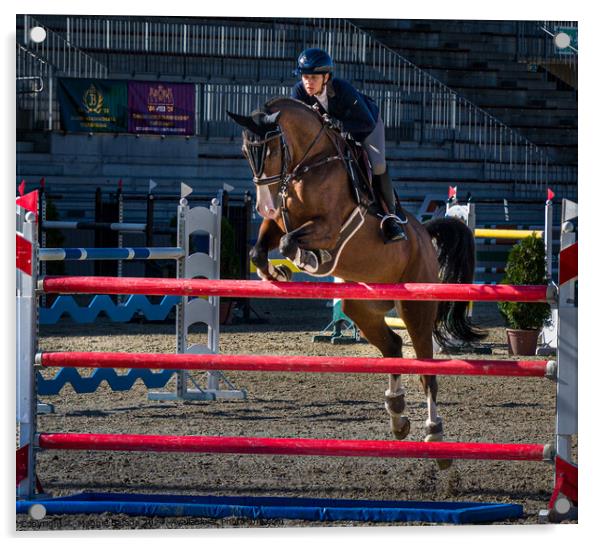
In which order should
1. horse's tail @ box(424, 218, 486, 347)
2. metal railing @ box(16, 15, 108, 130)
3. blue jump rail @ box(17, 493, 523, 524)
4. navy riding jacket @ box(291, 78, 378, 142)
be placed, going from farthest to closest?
metal railing @ box(16, 15, 108, 130) → horse's tail @ box(424, 218, 486, 347) → navy riding jacket @ box(291, 78, 378, 142) → blue jump rail @ box(17, 493, 523, 524)

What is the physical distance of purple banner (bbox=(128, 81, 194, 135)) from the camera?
1289 cm

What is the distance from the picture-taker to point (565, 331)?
Result: 3.84 meters

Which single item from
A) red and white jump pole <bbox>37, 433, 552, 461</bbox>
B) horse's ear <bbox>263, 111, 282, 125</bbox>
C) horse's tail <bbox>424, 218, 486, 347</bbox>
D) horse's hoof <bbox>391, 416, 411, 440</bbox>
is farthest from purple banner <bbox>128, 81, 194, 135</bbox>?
red and white jump pole <bbox>37, 433, 552, 461</bbox>

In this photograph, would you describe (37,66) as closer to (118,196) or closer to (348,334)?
(118,196)

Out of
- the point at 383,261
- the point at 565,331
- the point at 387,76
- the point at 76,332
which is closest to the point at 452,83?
the point at 387,76

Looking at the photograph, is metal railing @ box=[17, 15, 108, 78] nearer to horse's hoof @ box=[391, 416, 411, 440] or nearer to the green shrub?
the green shrub

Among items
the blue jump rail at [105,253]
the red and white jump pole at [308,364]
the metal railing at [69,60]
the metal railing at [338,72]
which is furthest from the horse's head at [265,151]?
the metal railing at [69,60]

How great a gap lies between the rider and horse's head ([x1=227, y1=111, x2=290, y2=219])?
36cm

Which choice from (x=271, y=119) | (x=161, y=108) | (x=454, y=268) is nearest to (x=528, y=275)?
(x=454, y=268)

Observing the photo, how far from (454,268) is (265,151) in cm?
185

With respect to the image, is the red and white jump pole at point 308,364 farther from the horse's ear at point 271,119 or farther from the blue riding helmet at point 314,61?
the blue riding helmet at point 314,61

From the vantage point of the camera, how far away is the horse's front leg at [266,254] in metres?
4.48

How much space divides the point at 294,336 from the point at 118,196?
3.35 m

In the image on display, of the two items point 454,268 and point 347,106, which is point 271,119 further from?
point 454,268
